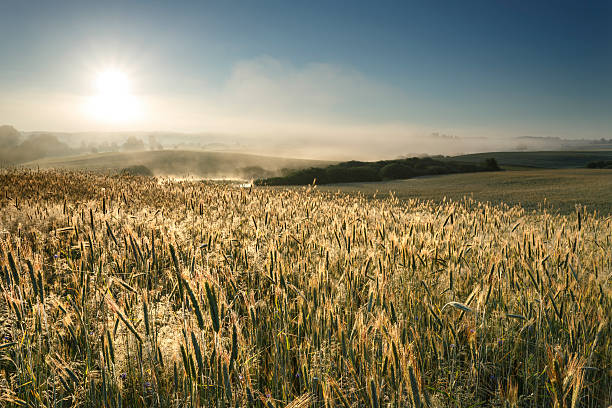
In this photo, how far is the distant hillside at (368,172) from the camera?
26.2 metres

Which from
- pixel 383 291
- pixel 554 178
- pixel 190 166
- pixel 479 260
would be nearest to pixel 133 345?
Answer: pixel 383 291

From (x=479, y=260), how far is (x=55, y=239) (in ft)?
13.0

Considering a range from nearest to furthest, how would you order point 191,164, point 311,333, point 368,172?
1. point 311,333
2. point 368,172
3. point 191,164

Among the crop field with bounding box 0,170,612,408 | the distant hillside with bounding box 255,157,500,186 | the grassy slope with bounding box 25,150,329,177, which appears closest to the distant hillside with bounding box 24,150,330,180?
the grassy slope with bounding box 25,150,329,177

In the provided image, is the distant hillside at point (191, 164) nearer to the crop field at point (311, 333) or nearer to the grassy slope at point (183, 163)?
the grassy slope at point (183, 163)

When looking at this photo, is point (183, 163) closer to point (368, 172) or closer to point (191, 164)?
point (191, 164)

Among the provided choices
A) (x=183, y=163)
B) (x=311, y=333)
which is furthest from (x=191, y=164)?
(x=311, y=333)

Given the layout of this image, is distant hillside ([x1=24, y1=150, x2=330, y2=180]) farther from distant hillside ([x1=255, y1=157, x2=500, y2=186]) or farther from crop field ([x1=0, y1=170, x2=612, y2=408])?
crop field ([x1=0, y1=170, x2=612, y2=408])

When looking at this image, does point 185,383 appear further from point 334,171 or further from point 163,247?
point 334,171

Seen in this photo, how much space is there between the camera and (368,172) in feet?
94.4

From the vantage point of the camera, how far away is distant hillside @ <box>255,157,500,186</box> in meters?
26.2

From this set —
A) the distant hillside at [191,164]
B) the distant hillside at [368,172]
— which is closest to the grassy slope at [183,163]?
the distant hillside at [191,164]

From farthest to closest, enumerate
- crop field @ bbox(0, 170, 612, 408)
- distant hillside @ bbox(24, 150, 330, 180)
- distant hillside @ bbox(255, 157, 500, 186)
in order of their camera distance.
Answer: distant hillside @ bbox(24, 150, 330, 180), distant hillside @ bbox(255, 157, 500, 186), crop field @ bbox(0, 170, 612, 408)

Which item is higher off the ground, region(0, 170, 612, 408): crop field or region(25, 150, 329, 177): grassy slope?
region(25, 150, 329, 177): grassy slope
